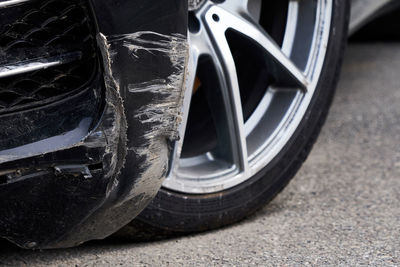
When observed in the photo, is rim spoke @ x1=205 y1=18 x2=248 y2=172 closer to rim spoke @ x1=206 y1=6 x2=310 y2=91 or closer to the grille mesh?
rim spoke @ x1=206 y1=6 x2=310 y2=91

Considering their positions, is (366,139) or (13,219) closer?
(13,219)

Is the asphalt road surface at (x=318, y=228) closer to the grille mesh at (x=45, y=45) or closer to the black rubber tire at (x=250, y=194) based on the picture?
the black rubber tire at (x=250, y=194)

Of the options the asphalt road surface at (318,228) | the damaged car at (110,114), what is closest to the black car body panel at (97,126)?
the damaged car at (110,114)

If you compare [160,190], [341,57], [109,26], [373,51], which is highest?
[109,26]

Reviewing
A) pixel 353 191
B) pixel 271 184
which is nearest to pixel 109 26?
pixel 271 184

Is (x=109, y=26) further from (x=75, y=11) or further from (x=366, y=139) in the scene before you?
(x=366, y=139)

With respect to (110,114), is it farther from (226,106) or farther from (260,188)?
(260,188)

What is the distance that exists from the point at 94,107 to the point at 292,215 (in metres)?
0.98

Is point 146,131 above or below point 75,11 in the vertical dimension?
below

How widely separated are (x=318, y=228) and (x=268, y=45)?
2.02 ft

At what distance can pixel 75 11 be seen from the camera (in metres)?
1.64

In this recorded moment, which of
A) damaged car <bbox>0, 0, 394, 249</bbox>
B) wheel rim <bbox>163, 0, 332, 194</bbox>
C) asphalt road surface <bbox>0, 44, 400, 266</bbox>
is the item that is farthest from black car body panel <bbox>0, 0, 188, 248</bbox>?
asphalt road surface <bbox>0, 44, 400, 266</bbox>

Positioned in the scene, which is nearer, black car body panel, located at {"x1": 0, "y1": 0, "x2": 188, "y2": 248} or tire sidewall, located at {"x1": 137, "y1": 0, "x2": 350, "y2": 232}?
black car body panel, located at {"x1": 0, "y1": 0, "x2": 188, "y2": 248}

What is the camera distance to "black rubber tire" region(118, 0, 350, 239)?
6.91 ft
